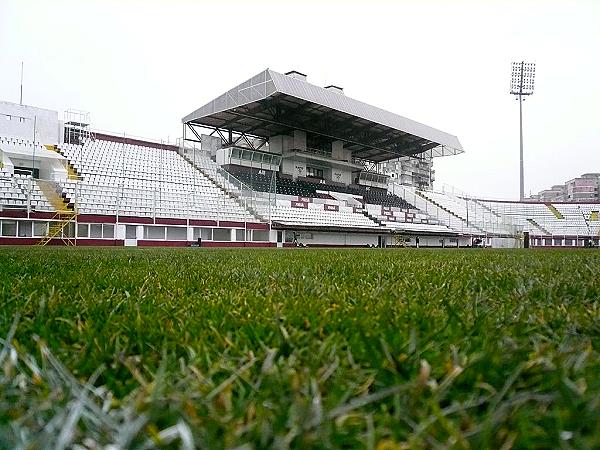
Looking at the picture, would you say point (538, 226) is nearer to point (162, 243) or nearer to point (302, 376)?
point (162, 243)

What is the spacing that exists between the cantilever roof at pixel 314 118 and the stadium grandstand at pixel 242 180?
89 millimetres

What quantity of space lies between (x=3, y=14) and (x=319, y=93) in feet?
62.6

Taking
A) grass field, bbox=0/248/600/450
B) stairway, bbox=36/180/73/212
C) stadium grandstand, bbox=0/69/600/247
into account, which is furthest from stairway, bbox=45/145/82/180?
grass field, bbox=0/248/600/450

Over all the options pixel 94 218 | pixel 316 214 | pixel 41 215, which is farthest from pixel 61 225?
pixel 316 214

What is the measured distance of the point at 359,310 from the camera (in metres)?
1.25

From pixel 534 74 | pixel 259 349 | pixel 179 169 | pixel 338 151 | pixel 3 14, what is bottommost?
pixel 259 349

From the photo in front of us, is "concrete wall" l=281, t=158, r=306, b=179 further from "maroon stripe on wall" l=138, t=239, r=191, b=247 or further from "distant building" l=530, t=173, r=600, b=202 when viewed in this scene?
"distant building" l=530, t=173, r=600, b=202

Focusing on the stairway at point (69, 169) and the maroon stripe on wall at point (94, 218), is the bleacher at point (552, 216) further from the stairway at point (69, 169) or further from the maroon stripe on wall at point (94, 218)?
the stairway at point (69, 169)

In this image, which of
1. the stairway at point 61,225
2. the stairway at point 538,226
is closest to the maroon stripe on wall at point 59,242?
the stairway at point 61,225

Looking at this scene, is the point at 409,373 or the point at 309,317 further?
the point at 309,317

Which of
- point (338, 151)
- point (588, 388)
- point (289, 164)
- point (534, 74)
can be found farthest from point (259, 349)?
point (534, 74)

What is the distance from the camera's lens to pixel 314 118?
24688 mm

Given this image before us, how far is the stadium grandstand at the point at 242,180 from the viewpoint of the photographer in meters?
14.7

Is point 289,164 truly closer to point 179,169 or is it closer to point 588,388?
point 179,169
